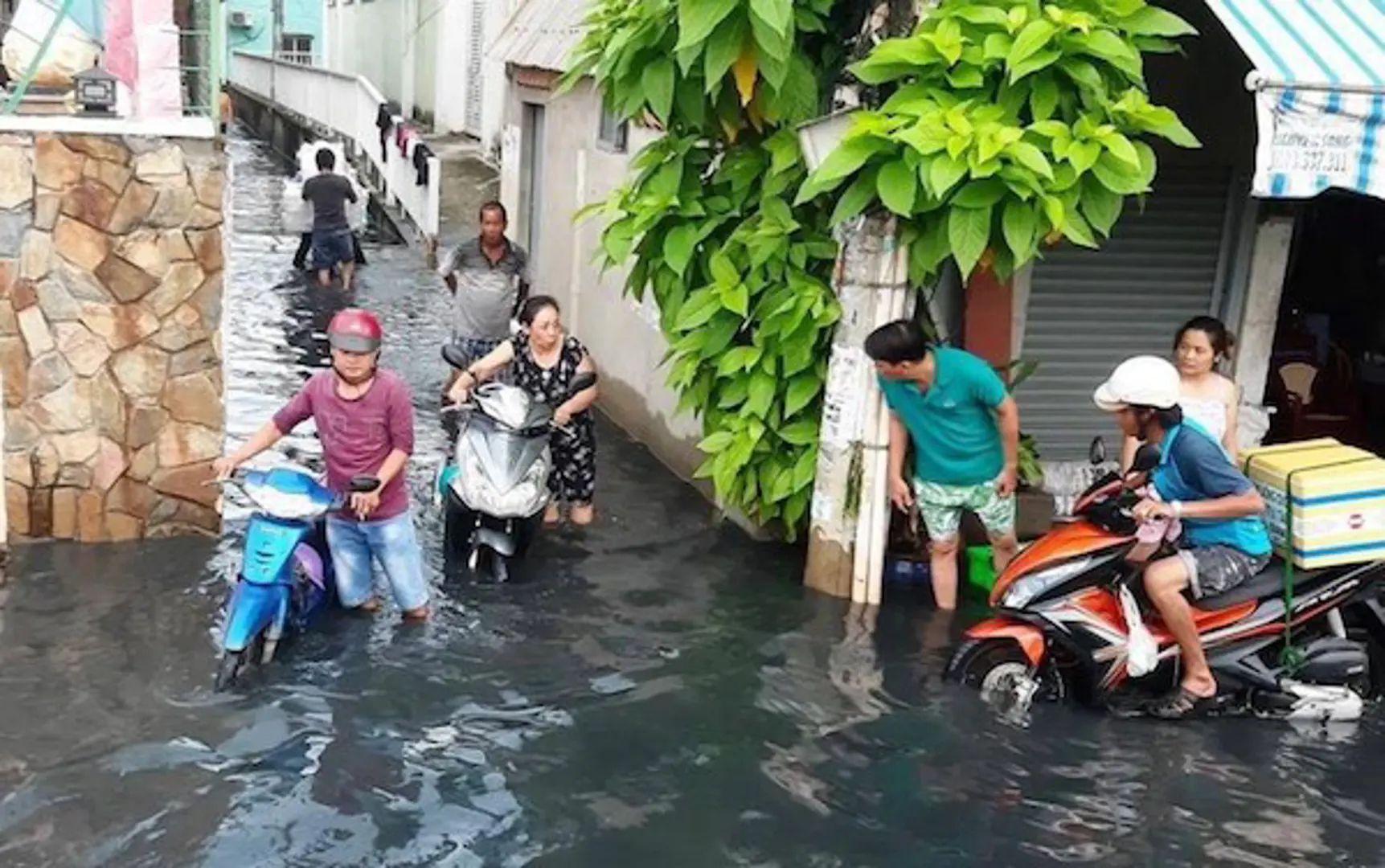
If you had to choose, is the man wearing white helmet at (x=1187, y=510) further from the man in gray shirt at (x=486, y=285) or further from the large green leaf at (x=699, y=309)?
the man in gray shirt at (x=486, y=285)

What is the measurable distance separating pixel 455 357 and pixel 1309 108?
5.35m

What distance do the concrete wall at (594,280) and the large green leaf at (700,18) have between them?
336 cm

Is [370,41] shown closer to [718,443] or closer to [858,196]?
[718,443]

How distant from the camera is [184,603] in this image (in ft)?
24.6

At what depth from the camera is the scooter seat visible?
6.56m

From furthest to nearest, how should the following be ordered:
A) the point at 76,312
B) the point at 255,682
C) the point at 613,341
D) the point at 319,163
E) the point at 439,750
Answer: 1. the point at 319,163
2. the point at 613,341
3. the point at 76,312
4. the point at 255,682
5. the point at 439,750

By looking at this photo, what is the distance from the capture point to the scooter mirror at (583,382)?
342 inches

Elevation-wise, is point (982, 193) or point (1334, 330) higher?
point (982, 193)

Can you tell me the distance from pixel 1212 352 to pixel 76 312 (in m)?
5.69

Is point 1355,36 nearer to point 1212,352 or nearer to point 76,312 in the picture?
point 1212,352

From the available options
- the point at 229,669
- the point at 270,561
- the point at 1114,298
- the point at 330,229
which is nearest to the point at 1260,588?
the point at 1114,298

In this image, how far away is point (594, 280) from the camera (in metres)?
12.4

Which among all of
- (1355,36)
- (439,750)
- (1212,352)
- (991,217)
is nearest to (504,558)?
(439,750)

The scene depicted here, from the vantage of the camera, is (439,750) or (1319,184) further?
(1319,184)
